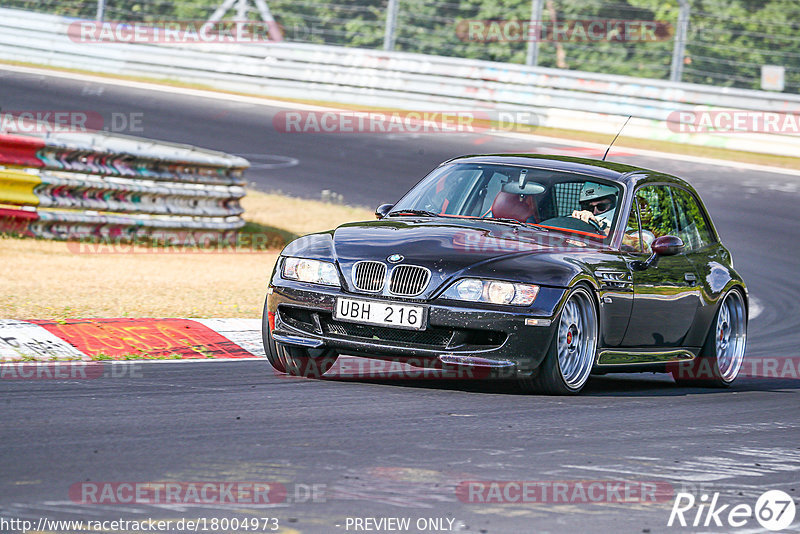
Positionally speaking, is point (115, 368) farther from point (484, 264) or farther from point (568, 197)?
point (568, 197)

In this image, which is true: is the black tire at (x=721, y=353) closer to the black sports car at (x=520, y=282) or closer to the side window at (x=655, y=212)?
the black sports car at (x=520, y=282)

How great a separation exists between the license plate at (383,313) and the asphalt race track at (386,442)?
15.6 inches

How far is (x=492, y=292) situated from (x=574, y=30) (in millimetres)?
20072

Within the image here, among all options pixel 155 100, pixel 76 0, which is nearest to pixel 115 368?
pixel 155 100

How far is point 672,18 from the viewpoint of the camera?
25.7 metres

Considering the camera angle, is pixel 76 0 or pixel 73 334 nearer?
pixel 73 334

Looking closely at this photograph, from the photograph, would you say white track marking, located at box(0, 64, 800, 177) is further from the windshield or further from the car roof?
the windshield

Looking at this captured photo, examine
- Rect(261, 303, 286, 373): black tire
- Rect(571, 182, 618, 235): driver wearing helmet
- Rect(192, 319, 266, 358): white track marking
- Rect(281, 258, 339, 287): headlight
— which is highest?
Rect(571, 182, 618, 235): driver wearing helmet

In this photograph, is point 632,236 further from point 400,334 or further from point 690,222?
point 400,334

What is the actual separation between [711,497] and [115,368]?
3788mm

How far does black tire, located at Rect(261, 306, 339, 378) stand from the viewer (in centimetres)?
778

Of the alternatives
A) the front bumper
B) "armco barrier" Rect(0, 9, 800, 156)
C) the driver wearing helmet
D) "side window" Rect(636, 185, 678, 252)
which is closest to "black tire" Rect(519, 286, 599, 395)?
the front bumper

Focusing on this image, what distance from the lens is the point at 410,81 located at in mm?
26531

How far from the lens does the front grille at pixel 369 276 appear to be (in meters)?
7.23
